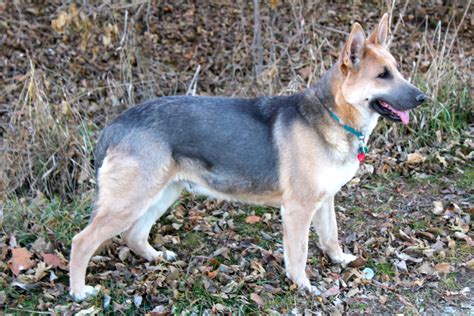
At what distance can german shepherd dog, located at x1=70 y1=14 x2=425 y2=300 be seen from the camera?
434 cm

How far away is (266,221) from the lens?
223 inches

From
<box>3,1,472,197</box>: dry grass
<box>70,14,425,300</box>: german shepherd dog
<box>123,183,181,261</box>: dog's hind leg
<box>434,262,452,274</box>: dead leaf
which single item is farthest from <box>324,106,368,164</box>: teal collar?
<box>3,1,472,197</box>: dry grass

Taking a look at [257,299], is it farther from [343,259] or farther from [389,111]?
[389,111]

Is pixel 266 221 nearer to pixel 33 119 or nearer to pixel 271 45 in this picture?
pixel 33 119

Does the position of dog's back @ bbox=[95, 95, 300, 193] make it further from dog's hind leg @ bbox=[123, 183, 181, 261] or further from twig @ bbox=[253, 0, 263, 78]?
twig @ bbox=[253, 0, 263, 78]

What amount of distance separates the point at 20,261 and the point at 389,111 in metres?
3.13

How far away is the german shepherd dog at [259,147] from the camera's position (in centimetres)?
434

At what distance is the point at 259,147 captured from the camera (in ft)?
15.1

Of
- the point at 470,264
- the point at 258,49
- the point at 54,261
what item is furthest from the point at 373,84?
the point at 258,49

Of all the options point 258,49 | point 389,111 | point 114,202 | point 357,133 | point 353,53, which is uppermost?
point 353,53

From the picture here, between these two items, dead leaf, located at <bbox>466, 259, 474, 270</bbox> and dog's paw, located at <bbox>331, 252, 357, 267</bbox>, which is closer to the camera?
dead leaf, located at <bbox>466, 259, 474, 270</bbox>

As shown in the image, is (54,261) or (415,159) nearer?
(54,261)

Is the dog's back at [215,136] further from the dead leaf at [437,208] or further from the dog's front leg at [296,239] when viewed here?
the dead leaf at [437,208]

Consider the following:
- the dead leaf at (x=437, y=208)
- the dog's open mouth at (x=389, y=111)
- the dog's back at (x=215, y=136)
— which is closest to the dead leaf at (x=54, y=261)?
the dog's back at (x=215, y=136)
